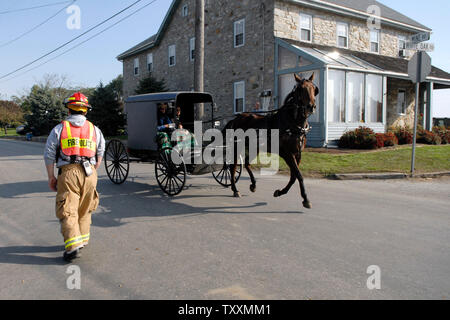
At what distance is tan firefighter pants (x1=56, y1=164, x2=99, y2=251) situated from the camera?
437 centimetres

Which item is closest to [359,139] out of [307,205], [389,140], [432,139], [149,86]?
[389,140]

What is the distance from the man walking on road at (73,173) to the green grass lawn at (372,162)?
7.92 meters

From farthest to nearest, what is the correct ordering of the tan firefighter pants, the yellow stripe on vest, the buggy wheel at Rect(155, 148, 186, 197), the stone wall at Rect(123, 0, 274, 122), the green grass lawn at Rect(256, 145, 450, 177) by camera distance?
the stone wall at Rect(123, 0, 274, 122) < the green grass lawn at Rect(256, 145, 450, 177) < the buggy wheel at Rect(155, 148, 186, 197) < the yellow stripe on vest < the tan firefighter pants

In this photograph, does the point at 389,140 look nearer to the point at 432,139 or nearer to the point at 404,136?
the point at 404,136

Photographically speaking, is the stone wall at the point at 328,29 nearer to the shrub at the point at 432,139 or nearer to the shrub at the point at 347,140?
the shrub at the point at 347,140

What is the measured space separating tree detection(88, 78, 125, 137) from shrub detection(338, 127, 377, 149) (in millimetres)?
18585

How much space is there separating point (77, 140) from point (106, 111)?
85.0 feet

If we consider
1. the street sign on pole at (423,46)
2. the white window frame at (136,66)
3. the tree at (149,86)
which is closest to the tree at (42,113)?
the white window frame at (136,66)

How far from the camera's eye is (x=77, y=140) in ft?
15.0

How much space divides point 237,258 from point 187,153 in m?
4.14

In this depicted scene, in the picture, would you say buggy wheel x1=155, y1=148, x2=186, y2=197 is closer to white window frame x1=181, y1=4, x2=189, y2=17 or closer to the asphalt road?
the asphalt road

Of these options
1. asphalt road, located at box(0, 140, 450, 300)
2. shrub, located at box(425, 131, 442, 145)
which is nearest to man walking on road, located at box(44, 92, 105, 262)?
asphalt road, located at box(0, 140, 450, 300)

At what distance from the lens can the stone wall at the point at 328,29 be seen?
20547mm
